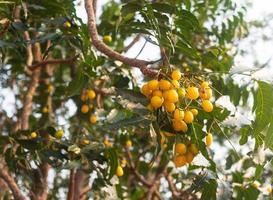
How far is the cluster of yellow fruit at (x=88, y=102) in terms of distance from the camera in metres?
2.84

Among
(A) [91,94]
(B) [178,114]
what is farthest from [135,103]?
(A) [91,94]

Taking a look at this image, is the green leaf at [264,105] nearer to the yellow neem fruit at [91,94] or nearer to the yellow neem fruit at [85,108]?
the yellow neem fruit at [91,94]

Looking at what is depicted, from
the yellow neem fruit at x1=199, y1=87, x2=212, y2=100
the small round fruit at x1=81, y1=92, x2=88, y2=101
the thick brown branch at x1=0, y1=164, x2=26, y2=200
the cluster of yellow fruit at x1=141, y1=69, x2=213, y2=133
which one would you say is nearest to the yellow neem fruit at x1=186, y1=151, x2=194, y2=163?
the cluster of yellow fruit at x1=141, y1=69, x2=213, y2=133

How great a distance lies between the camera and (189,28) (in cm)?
183

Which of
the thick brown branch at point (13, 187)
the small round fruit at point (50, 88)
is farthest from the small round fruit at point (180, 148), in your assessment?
the small round fruit at point (50, 88)

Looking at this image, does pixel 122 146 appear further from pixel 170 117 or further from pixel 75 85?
pixel 170 117

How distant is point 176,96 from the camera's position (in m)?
1.41

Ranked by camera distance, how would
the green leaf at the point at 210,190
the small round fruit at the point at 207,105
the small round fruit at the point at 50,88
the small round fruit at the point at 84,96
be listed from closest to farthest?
the small round fruit at the point at 207,105 → the green leaf at the point at 210,190 → the small round fruit at the point at 84,96 → the small round fruit at the point at 50,88

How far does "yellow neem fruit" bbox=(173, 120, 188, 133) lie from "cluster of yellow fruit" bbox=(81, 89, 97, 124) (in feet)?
4.46

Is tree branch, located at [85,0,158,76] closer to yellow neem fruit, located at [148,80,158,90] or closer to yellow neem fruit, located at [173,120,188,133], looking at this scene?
yellow neem fruit, located at [148,80,158,90]

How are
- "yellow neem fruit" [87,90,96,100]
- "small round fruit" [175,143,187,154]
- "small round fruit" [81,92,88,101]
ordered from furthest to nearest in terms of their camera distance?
"small round fruit" [81,92,88,101], "yellow neem fruit" [87,90,96,100], "small round fruit" [175,143,187,154]

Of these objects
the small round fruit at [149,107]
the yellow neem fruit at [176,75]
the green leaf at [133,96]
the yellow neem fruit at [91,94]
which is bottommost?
the yellow neem fruit at [91,94]

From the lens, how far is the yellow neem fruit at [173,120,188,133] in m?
1.50

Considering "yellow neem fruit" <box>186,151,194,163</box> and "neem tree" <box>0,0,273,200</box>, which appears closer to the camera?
"neem tree" <box>0,0,273,200</box>
